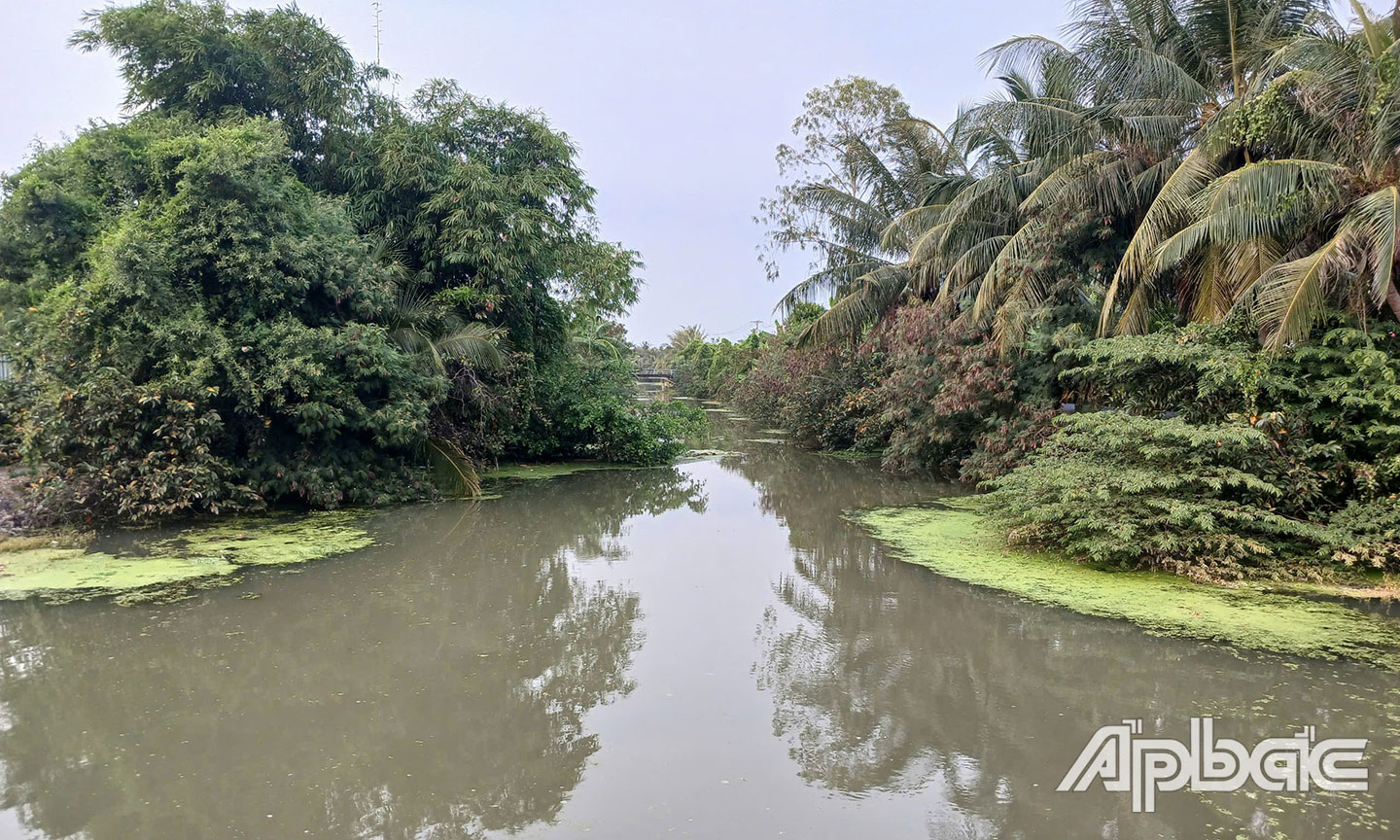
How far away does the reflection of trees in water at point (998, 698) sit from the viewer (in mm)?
3219

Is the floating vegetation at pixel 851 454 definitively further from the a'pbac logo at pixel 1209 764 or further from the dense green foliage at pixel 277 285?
the a'pbac logo at pixel 1209 764

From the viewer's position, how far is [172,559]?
22.4 feet

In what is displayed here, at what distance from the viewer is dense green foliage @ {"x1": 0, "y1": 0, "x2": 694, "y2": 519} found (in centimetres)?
793

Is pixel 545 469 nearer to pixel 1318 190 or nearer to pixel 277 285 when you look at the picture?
pixel 277 285

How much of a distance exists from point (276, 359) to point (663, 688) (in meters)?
5.95

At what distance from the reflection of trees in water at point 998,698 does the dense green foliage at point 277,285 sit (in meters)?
5.58

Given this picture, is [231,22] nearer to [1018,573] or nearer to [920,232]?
[920,232]

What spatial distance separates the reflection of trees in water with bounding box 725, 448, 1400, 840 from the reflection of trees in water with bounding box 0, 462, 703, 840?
1.08 meters

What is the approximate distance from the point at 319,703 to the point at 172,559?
3.55 m

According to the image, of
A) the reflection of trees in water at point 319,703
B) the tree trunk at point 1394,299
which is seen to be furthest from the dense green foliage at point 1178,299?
the reflection of trees in water at point 319,703

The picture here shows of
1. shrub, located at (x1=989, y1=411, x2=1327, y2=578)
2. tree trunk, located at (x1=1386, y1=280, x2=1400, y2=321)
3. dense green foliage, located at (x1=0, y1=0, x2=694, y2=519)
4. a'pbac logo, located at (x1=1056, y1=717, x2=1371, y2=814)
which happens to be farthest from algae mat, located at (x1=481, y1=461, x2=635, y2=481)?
tree trunk, located at (x1=1386, y1=280, x2=1400, y2=321)

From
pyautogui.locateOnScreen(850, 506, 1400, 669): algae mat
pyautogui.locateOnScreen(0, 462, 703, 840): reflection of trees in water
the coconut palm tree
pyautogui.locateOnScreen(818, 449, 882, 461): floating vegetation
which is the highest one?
the coconut palm tree

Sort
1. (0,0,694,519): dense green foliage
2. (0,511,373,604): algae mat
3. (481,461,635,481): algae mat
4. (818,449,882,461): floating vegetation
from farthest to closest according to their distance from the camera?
(818,449,882,461): floating vegetation, (481,461,635,481): algae mat, (0,0,694,519): dense green foliage, (0,511,373,604): algae mat

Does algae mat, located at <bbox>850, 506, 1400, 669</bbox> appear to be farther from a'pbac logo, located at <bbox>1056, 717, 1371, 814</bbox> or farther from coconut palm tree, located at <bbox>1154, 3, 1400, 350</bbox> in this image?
coconut palm tree, located at <bbox>1154, 3, 1400, 350</bbox>
